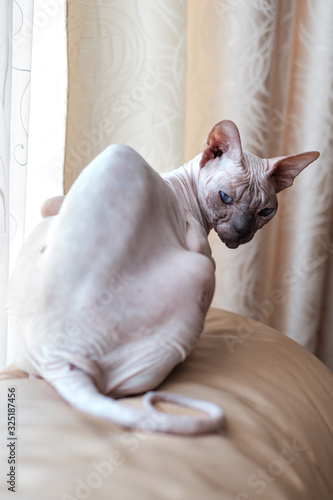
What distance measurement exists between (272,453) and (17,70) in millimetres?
794

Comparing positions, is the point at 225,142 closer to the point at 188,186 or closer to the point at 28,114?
the point at 188,186

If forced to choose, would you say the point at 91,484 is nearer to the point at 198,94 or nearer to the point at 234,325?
the point at 234,325

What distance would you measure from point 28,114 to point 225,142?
390 millimetres

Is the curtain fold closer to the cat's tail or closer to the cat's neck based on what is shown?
the cat's neck

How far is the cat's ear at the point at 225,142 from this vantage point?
2.94ft

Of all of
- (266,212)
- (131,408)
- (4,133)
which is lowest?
(131,408)

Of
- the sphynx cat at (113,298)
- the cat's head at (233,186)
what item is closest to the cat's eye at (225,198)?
the cat's head at (233,186)

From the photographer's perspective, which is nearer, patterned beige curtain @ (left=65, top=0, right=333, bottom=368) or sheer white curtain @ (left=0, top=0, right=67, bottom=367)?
sheer white curtain @ (left=0, top=0, right=67, bottom=367)

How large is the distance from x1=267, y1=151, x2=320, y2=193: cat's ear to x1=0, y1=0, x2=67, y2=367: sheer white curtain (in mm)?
458

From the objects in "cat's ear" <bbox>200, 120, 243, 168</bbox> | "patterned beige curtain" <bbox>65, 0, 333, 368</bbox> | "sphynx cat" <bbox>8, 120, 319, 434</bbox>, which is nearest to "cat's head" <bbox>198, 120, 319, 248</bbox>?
"cat's ear" <bbox>200, 120, 243, 168</bbox>

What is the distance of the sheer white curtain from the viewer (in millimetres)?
969

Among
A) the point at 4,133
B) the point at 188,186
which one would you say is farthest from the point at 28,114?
the point at 188,186

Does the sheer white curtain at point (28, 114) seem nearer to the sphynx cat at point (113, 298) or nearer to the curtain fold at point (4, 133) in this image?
the curtain fold at point (4, 133)

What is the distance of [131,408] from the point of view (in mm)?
617
